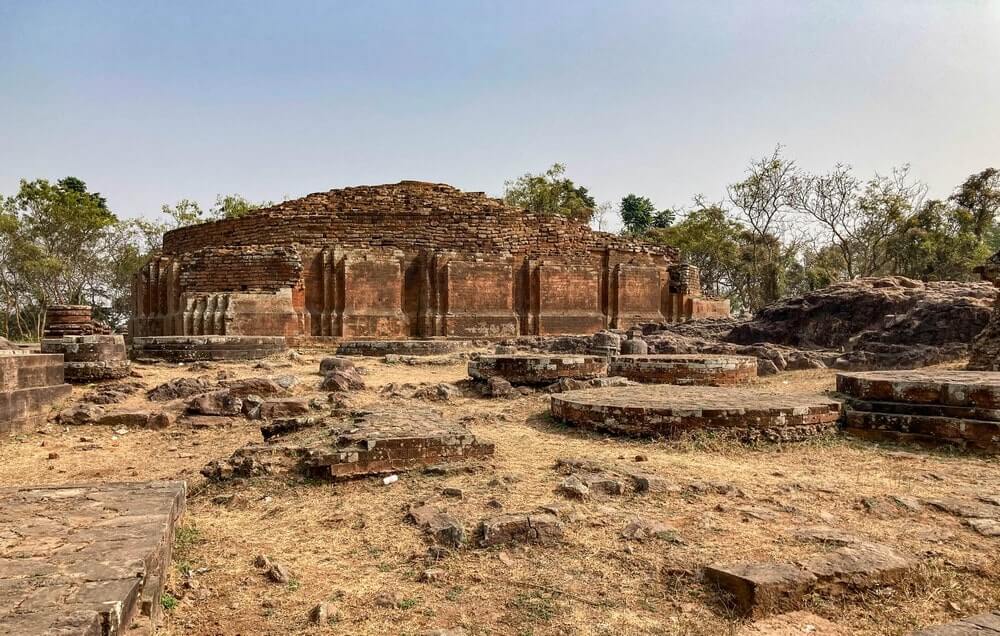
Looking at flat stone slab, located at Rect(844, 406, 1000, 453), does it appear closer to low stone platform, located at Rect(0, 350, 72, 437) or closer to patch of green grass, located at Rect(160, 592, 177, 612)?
patch of green grass, located at Rect(160, 592, 177, 612)

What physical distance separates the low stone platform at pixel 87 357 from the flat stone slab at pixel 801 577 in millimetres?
8759

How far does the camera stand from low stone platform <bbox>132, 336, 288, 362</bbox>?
11.4 m

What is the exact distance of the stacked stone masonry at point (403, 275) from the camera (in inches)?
628

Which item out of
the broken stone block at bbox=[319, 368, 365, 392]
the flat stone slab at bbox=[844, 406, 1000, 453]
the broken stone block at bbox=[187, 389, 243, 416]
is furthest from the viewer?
the broken stone block at bbox=[319, 368, 365, 392]

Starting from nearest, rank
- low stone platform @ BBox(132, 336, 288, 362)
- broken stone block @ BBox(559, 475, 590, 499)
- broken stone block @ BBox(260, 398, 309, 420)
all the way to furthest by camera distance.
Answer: broken stone block @ BBox(559, 475, 590, 499)
broken stone block @ BBox(260, 398, 309, 420)
low stone platform @ BBox(132, 336, 288, 362)

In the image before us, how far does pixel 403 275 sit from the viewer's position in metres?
17.2

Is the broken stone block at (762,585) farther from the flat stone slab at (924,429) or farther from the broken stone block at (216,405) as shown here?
the broken stone block at (216,405)

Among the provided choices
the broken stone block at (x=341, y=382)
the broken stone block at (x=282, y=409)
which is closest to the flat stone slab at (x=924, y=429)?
the broken stone block at (x=282, y=409)

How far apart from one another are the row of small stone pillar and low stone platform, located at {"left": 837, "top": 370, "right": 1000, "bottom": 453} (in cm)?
920

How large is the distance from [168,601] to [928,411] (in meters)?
6.02

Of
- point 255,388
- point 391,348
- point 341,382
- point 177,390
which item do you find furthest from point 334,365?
point 391,348

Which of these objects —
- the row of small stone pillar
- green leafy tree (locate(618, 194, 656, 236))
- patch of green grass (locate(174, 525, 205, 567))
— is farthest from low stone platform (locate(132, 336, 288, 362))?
green leafy tree (locate(618, 194, 656, 236))

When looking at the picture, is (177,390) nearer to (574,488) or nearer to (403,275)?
(574,488)

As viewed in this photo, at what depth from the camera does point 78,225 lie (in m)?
28.5
